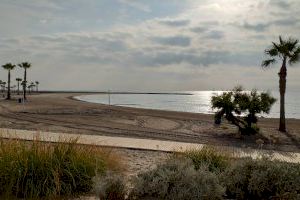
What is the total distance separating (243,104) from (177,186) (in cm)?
Result: 1777

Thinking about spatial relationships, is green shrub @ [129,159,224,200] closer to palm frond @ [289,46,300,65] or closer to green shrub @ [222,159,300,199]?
green shrub @ [222,159,300,199]

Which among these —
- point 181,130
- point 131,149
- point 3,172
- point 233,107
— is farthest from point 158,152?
point 181,130

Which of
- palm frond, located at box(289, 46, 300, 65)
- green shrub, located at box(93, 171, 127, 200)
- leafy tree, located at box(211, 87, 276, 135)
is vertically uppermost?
palm frond, located at box(289, 46, 300, 65)

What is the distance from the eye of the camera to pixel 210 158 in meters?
9.44

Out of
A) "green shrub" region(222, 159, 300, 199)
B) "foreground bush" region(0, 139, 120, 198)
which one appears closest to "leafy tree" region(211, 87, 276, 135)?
"foreground bush" region(0, 139, 120, 198)

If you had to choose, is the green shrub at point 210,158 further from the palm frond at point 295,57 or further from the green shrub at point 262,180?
the palm frond at point 295,57

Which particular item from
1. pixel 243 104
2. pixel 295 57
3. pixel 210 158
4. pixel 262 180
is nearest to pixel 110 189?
pixel 262 180

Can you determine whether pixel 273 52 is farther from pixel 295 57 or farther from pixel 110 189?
pixel 110 189

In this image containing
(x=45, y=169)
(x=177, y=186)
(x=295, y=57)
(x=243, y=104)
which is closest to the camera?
(x=177, y=186)

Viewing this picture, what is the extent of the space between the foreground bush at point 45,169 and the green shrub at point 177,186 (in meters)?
1.44

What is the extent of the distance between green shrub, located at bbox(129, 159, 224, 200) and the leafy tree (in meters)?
17.3

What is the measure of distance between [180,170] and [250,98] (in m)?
17.9

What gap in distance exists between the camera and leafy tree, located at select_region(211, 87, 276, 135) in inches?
933

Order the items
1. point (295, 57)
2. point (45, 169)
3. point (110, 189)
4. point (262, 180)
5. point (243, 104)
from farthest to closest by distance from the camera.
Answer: point (295, 57) < point (243, 104) < point (45, 169) < point (262, 180) < point (110, 189)
